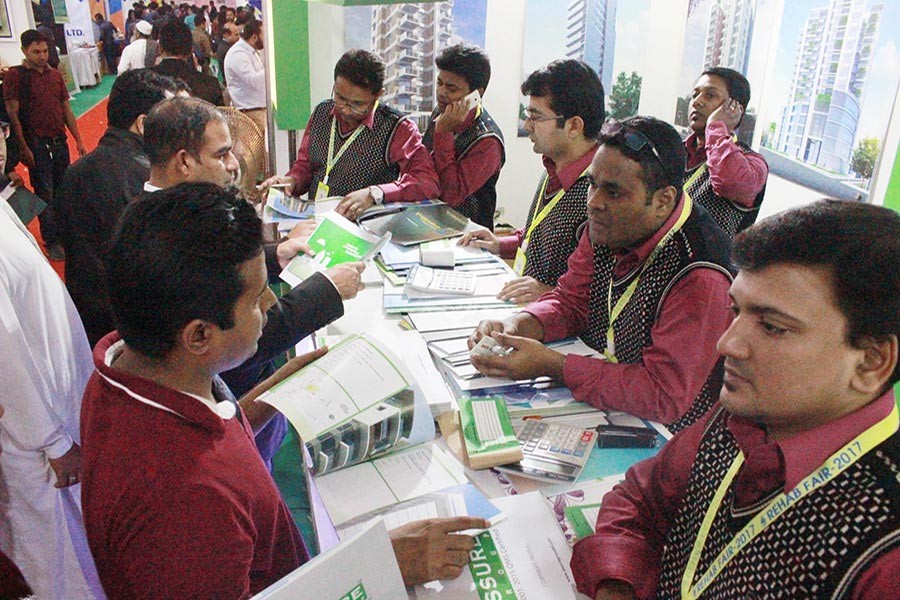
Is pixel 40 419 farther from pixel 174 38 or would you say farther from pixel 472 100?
pixel 174 38

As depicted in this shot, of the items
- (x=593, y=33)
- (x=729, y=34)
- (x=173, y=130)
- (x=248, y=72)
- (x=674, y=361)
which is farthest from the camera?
(x=248, y=72)

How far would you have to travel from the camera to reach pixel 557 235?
2301 mm

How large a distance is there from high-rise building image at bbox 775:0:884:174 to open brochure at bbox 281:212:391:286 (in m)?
2.43

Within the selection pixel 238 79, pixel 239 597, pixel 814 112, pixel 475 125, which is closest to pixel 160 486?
pixel 239 597

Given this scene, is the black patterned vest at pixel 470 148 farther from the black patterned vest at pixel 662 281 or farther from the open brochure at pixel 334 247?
the black patterned vest at pixel 662 281

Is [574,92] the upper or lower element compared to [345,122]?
upper

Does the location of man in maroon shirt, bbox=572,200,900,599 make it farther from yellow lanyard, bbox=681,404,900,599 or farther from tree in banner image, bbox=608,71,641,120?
tree in banner image, bbox=608,71,641,120

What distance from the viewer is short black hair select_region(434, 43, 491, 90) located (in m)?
3.17

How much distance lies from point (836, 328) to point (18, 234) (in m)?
1.69

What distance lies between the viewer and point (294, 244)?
7.90 ft

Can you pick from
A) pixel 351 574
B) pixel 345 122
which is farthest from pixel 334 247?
pixel 351 574

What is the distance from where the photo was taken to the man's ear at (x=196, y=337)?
0.99m

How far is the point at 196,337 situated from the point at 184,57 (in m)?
5.08

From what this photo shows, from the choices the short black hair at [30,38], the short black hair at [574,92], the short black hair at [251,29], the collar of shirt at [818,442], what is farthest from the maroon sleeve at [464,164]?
the short black hair at [30,38]
